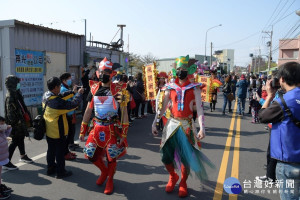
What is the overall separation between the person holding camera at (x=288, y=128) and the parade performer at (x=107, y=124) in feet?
7.47

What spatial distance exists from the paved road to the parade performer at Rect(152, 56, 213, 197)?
242 mm

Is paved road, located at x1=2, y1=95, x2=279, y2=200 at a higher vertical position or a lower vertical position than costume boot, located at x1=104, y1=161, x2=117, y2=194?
lower

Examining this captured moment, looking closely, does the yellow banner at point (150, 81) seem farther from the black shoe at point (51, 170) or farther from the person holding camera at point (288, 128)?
the person holding camera at point (288, 128)

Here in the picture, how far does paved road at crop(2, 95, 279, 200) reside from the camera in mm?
4145

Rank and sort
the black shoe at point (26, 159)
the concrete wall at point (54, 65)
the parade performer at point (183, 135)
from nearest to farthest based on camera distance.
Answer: the parade performer at point (183, 135) → the black shoe at point (26, 159) → the concrete wall at point (54, 65)

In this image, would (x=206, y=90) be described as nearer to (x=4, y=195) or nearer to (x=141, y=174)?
(x=141, y=174)

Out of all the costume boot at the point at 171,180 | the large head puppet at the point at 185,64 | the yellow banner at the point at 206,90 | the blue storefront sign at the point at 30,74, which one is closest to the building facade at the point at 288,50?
the yellow banner at the point at 206,90

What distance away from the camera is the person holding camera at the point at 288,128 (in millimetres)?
2598

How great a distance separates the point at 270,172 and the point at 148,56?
52708 millimetres

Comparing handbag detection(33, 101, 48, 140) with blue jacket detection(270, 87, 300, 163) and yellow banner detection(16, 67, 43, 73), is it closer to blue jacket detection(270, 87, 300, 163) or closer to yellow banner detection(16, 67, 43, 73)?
blue jacket detection(270, 87, 300, 163)

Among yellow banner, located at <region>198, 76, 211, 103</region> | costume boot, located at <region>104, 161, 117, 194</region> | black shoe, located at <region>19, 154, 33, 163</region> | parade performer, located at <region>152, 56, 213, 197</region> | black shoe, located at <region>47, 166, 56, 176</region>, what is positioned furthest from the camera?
yellow banner, located at <region>198, 76, 211, 103</region>

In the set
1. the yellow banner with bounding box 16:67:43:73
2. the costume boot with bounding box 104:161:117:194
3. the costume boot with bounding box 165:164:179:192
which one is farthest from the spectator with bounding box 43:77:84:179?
the yellow banner with bounding box 16:67:43:73

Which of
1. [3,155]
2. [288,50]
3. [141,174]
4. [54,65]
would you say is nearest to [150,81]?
[54,65]

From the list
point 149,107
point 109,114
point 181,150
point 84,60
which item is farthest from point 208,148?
point 84,60
